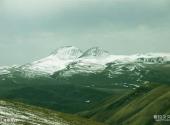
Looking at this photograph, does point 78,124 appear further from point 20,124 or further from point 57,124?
point 20,124

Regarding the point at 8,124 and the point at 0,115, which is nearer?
the point at 8,124

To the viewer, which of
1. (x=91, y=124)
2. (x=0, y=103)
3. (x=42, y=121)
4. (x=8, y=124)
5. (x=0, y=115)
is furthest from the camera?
(x=91, y=124)

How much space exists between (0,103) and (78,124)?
45.7 feet

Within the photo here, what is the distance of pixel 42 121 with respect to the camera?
66375 millimetres

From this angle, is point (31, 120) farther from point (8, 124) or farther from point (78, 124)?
point (78, 124)

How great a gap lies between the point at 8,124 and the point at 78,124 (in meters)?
24.7

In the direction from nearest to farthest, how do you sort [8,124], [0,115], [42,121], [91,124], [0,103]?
[8,124]
[0,115]
[42,121]
[0,103]
[91,124]

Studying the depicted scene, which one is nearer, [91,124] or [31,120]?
[31,120]

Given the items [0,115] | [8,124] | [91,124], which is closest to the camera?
[8,124]

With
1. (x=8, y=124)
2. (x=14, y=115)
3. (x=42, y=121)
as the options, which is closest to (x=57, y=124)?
(x=42, y=121)

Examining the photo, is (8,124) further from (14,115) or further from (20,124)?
(14,115)

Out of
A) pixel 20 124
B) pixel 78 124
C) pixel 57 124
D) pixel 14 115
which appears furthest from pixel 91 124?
pixel 20 124

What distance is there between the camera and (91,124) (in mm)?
84062

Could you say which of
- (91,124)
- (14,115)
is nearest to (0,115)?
(14,115)
